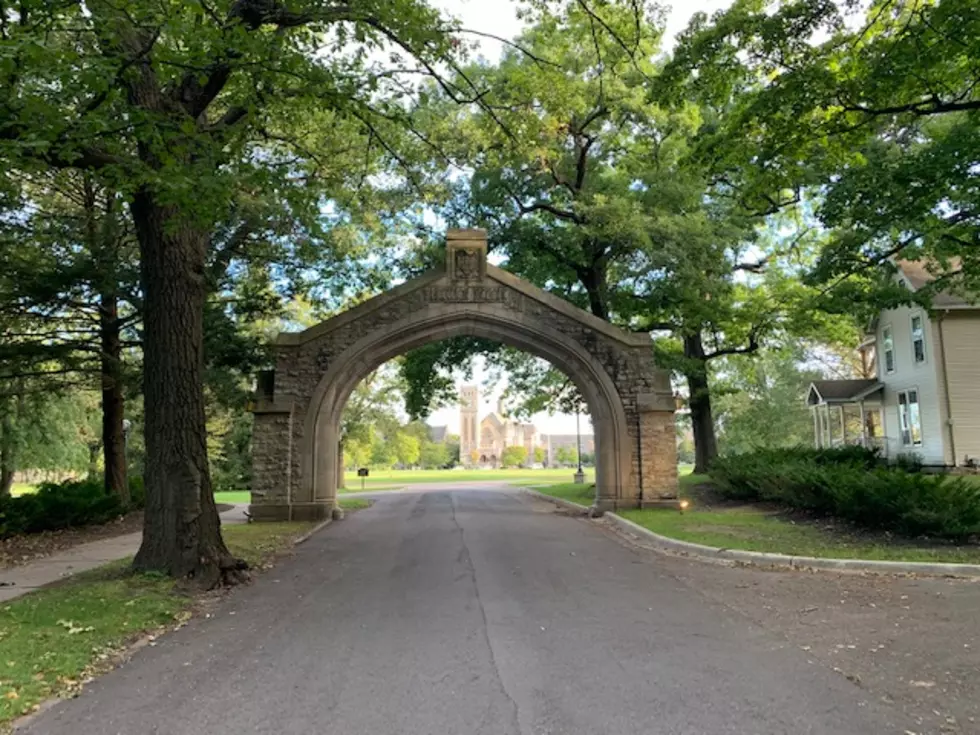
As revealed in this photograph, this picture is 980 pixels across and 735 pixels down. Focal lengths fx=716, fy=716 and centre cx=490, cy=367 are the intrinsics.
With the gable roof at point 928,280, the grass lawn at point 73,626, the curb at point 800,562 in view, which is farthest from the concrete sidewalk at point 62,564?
the gable roof at point 928,280

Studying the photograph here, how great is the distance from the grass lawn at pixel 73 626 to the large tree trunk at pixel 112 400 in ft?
26.8

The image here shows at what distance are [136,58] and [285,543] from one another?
8.87 metres

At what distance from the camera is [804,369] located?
50688 mm

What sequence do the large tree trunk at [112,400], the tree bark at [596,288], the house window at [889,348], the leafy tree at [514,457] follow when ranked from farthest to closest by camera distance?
the leafy tree at [514,457], the house window at [889,348], the tree bark at [596,288], the large tree trunk at [112,400]

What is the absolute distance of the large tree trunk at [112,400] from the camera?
16922mm

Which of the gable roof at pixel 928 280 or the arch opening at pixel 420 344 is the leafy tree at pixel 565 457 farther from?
the arch opening at pixel 420 344

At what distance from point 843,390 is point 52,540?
30378 millimetres

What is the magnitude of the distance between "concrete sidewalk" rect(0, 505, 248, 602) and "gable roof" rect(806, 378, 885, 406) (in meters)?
28.1

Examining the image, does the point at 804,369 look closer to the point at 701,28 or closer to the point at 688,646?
the point at 701,28

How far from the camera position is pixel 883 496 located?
1205 centimetres

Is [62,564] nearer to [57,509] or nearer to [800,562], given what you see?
[57,509]

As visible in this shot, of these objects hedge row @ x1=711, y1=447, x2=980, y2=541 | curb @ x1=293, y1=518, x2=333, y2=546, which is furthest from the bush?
hedge row @ x1=711, y1=447, x2=980, y2=541

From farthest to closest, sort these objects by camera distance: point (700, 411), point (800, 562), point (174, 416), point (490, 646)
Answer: point (700, 411)
point (800, 562)
point (174, 416)
point (490, 646)

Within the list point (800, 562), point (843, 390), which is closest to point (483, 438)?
point (843, 390)
